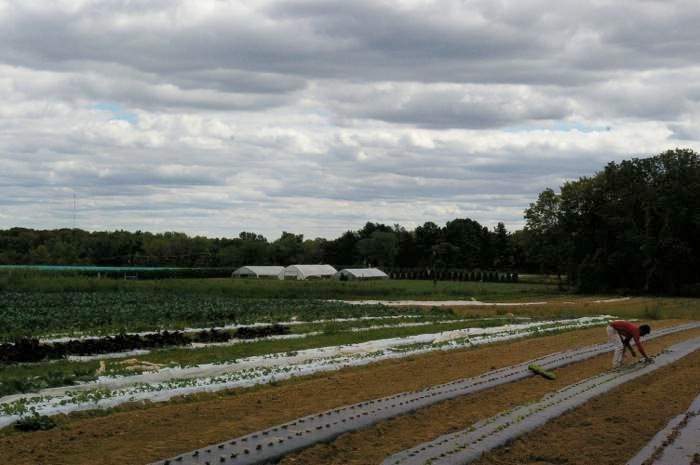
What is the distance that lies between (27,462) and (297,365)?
994 centimetres

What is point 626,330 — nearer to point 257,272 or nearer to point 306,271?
point 306,271

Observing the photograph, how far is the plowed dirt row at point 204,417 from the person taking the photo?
10.2 m

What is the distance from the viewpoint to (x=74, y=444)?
34.7 ft

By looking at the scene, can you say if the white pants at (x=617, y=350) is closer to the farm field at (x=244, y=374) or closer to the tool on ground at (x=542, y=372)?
the farm field at (x=244, y=374)

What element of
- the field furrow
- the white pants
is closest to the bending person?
the white pants

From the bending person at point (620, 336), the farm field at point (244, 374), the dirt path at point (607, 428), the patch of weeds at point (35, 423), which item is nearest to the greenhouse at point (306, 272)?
the farm field at point (244, 374)

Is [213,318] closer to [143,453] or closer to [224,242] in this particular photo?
[143,453]

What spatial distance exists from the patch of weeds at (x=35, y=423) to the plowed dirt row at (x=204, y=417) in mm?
214

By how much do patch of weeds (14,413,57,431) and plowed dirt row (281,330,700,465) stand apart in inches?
146

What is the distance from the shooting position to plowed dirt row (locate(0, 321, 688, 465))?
10.2 m

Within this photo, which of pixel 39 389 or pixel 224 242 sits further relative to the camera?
pixel 224 242

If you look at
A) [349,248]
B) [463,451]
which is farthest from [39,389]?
[349,248]

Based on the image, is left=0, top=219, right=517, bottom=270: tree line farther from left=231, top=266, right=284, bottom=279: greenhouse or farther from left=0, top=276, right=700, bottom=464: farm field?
left=0, top=276, right=700, bottom=464: farm field

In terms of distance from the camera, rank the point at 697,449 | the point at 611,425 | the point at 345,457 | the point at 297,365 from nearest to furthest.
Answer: the point at 345,457
the point at 697,449
the point at 611,425
the point at 297,365
